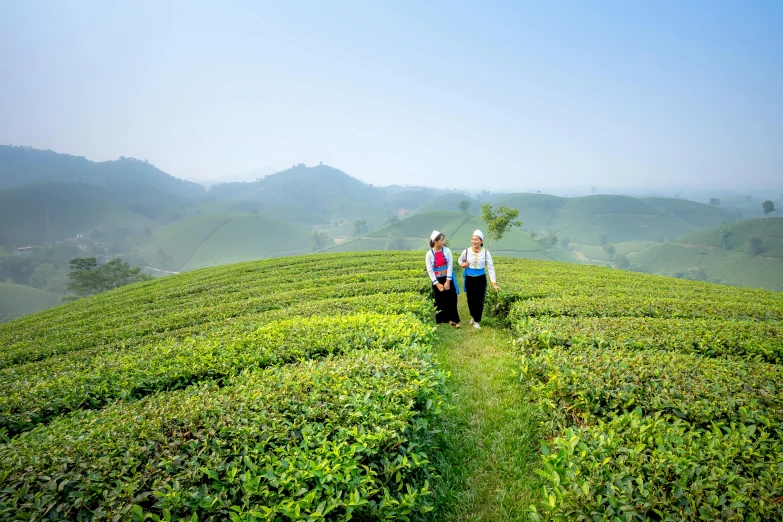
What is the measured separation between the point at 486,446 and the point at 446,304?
16.1 ft

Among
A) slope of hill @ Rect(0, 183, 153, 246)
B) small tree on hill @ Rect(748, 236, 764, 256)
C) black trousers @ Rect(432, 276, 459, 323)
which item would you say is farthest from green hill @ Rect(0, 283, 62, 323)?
small tree on hill @ Rect(748, 236, 764, 256)

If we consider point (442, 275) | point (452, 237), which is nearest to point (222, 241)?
point (452, 237)

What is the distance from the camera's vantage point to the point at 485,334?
8797mm

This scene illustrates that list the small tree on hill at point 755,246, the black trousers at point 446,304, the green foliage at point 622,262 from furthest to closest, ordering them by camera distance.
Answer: the green foliage at point 622,262, the small tree on hill at point 755,246, the black trousers at point 446,304

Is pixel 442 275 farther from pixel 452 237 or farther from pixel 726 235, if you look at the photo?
pixel 726 235

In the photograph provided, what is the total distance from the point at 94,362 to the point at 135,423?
10.8ft

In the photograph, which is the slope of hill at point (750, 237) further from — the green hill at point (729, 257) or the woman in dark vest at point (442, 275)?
the woman in dark vest at point (442, 275)

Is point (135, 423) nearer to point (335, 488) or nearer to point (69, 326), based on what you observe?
point (335, 488)

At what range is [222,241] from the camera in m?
156

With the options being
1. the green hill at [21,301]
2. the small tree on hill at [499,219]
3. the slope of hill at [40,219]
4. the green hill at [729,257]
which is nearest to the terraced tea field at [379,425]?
the small tree on hill at [499,219]

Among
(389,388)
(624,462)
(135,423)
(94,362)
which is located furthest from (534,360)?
(94,362)

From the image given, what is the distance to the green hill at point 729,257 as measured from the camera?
9044 cm

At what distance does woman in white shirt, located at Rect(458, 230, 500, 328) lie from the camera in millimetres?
8609

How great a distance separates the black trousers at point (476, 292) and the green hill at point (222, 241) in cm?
13953
